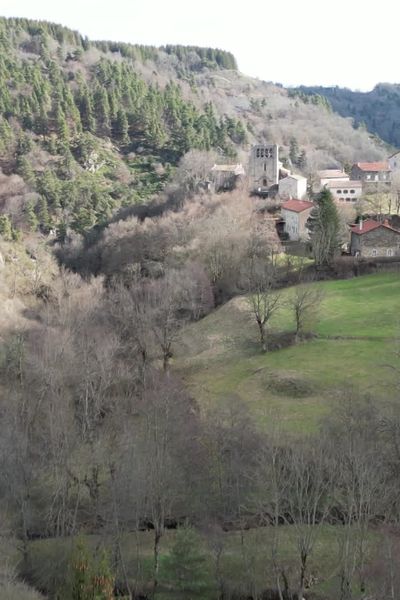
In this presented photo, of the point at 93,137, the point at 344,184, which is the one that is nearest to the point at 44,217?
the point at 93,137

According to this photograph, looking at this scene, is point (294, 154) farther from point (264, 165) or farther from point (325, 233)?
point (325, 233)

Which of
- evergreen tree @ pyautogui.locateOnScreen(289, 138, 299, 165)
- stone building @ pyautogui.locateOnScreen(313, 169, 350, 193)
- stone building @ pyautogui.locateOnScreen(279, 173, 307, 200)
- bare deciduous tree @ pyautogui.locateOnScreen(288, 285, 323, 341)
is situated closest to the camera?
bare deciduous tree @ pyautogui.locateOnScreen(288, 285, 323, 341)

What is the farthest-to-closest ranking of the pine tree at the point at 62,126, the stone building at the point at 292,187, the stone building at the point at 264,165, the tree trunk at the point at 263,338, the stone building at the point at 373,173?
the pine tree at the point at 62,126, the stone building at the point at 373,173, the stone building at the point at 264,165, the stone building at the point at 292,187, the tree trunk at the point at 263,338

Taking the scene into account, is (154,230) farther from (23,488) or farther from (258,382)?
(23,488)

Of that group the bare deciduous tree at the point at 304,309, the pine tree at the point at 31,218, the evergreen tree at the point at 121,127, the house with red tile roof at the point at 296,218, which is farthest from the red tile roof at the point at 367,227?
the evergreen tree at the point at 121,127

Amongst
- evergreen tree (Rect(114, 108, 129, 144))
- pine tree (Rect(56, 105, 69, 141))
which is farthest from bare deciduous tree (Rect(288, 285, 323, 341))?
evergreen tree (Rect(114, 108, 129, 144))

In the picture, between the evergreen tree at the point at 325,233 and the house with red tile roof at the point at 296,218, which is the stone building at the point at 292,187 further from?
the evergreen tree at the point at 325,233

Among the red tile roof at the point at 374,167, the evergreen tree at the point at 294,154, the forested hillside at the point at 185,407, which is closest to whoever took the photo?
the forested hillside at the point at 185,407

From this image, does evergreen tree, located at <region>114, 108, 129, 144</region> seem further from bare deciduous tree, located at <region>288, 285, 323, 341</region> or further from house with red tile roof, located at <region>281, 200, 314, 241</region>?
bare deciduous tree, located at <region>288, 285, 323, 341</region>
